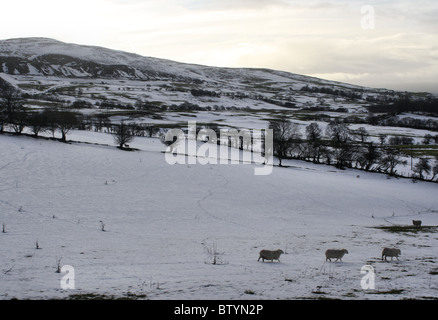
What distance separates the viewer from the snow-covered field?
12.0 metres

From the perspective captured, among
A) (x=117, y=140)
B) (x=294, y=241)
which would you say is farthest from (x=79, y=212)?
(x=117, y=140)

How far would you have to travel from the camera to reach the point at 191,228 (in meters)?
25.8

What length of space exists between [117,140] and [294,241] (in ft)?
166

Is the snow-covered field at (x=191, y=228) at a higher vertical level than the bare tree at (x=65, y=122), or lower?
lower

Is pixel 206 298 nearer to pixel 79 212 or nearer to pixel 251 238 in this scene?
Answer: pixel 251 238

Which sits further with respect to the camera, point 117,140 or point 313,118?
point 313,118

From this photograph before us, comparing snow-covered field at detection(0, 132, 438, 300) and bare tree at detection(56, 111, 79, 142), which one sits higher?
bare tree at detection(56, 111, 79, 142)

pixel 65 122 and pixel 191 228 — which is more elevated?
pixel 65 122

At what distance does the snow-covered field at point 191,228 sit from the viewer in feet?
39.5

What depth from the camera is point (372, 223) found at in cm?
3328

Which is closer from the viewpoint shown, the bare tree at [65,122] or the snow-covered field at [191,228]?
the snow-covered field at [191,228]

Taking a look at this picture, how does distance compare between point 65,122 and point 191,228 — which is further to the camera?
point 65,122

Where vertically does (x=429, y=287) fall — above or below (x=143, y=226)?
above

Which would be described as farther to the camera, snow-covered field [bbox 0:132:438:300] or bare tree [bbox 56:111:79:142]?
bare tree [bbox 56:111:79:142]
